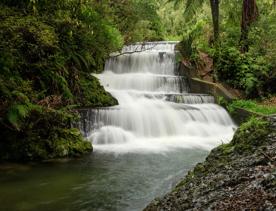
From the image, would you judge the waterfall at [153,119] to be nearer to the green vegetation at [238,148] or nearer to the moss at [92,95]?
the moss at [92,95]

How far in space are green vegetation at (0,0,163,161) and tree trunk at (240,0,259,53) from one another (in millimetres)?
7712

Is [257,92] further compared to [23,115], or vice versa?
[257,92]

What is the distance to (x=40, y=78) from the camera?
1115cm

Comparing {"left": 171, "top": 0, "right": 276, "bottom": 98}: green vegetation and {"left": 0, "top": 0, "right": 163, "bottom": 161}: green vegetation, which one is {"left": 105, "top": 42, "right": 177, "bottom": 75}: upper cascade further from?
{"left": 0, "top": 0, "right": 163, "bottom": 161}: green vegetation

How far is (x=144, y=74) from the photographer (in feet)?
58.0

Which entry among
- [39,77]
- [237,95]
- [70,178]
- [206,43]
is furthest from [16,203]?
[206,43]

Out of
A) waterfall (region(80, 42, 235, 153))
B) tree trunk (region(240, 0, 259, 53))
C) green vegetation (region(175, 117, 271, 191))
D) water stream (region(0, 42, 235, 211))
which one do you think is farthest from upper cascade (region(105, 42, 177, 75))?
green vegetation (region(175, 117, 271, 191))

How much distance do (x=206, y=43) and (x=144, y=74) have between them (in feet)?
11.8

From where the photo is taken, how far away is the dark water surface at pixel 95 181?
268 inches

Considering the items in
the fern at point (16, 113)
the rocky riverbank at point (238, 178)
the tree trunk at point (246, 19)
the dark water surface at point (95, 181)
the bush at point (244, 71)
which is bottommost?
the dark water surface at point (95, 181)

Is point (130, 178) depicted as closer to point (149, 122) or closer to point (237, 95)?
point (149, 122)

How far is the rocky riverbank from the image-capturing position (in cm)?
362

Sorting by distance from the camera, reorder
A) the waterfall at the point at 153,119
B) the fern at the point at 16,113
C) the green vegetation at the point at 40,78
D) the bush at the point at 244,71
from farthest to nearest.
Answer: the bush at the point at 244,71 → the waterfall at the point at 153,119 → the green vegetation at the point at 40,78 → the fern at the point at 16,113

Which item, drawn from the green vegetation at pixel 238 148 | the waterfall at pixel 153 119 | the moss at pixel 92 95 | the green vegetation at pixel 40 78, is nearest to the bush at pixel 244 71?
the waterfall at pixel 153 119
